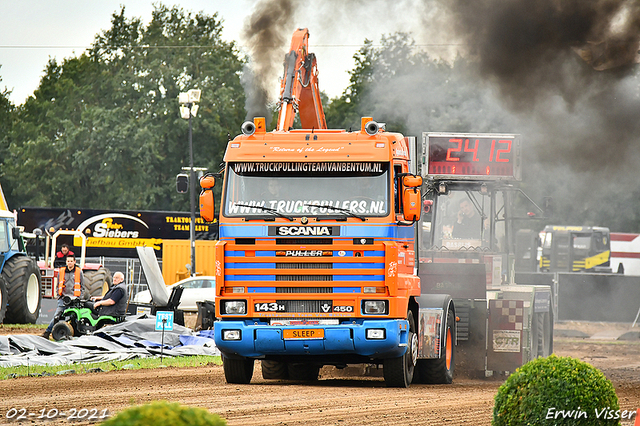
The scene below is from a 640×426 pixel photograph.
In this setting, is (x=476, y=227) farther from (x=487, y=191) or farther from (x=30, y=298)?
(x=30, y=298)

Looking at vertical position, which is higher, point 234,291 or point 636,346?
point 234,291

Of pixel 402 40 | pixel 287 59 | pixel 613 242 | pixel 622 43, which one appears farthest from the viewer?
pixel 613 242

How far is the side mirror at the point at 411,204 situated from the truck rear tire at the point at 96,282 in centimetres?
1472

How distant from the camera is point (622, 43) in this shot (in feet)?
56.1

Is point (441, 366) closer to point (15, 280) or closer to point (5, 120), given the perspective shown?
point (15, 280)

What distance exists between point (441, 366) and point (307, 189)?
363 centimetres

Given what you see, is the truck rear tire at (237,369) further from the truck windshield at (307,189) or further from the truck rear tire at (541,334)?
the truck rear tire at (541,334)

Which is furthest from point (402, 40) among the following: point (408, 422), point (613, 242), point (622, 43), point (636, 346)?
point (613, 242)

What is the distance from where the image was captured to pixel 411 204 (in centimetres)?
1207

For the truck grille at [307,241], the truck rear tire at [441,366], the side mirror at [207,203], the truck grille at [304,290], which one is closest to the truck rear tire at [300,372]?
the truck rear tire at [441,366]

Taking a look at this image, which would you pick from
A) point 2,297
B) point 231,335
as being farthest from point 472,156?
point 2,297

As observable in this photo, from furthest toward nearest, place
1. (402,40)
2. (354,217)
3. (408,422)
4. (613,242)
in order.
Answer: (613,242)
(402,40)
(354,217)
(408,422)

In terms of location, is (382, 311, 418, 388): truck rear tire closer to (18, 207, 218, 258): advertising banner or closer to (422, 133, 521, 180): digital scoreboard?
(422, 133, 521, 180): digital scoreboard

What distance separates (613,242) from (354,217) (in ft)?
149
